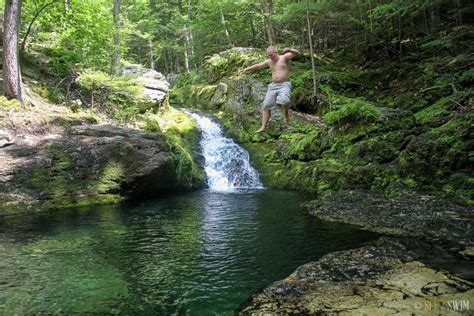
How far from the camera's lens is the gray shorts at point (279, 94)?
29.6 ft

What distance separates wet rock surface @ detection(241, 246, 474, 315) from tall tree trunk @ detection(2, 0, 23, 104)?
11323 millimetres

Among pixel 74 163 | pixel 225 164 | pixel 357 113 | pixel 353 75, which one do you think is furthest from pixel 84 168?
pixel 353 75

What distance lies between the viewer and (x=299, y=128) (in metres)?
15.8

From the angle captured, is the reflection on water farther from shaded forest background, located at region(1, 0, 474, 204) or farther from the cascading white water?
the cascading white water

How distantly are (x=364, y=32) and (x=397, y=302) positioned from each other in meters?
17.0

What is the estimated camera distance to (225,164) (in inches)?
611

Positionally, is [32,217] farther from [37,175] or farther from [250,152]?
[250,152]

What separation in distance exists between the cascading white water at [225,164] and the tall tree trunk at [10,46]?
300 inches

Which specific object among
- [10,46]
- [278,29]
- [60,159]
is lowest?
[60,159]

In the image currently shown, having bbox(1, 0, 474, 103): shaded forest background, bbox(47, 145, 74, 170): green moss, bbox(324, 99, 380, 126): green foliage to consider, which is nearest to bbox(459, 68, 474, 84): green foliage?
bbox(1, 0, 474, 103): shaded forest background

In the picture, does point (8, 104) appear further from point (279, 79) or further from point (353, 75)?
point (353, 75)

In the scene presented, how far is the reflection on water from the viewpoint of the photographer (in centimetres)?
455

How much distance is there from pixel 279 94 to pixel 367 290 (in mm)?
5896

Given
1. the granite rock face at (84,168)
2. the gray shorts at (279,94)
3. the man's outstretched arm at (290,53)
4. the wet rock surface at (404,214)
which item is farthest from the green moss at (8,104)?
the wet rock surface at (404,214)
